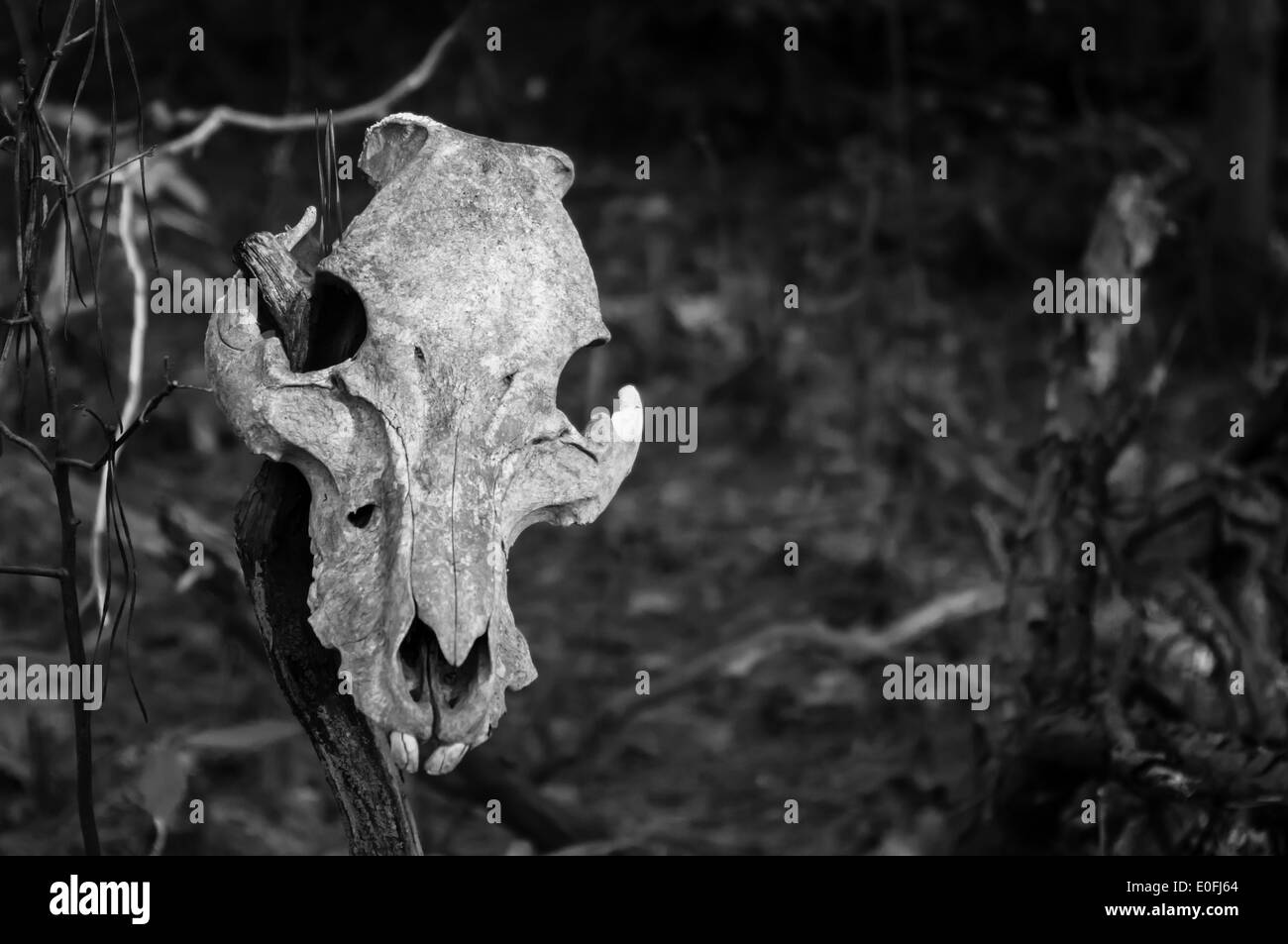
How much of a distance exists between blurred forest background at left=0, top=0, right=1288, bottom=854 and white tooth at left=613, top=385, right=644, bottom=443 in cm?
81

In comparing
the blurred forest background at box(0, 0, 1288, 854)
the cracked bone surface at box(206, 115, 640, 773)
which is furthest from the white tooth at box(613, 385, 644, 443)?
the blurred forest background at box(0, 0, 1288, 854)

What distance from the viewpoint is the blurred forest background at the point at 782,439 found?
3508 millimetres

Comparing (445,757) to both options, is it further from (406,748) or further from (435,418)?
(435,418)

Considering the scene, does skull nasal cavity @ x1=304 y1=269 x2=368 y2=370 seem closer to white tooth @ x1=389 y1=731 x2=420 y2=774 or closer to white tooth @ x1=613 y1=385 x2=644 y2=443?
white tooth @ x1=613 y1=385 x2=644 y2=443

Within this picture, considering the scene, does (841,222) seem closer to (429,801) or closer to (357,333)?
(429,801)

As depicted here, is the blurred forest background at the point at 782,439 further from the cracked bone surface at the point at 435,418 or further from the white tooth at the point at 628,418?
the white tooth at the point at 628,418

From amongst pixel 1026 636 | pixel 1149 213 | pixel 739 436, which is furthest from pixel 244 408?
pixel 739 436

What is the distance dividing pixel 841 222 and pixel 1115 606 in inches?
155

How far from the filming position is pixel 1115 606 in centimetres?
366

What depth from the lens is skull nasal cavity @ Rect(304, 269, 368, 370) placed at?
6.10 ft

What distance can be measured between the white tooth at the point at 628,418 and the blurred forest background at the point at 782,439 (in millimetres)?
809

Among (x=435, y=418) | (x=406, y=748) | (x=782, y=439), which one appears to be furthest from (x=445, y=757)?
(x=782, y=439)

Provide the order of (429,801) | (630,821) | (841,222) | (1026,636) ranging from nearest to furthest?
(1026,636) → (630,821) → (429,801) → (841,222)

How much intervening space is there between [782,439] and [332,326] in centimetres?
453
